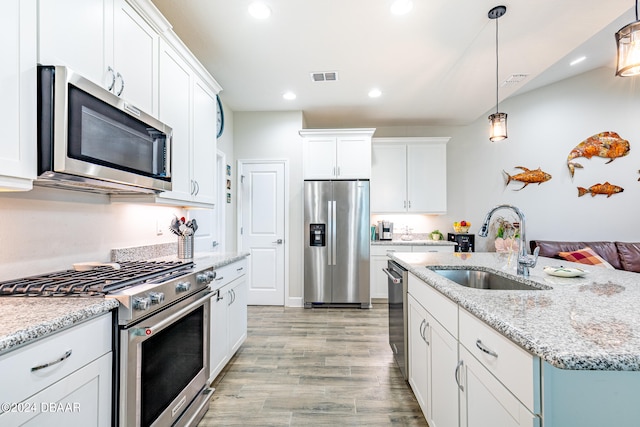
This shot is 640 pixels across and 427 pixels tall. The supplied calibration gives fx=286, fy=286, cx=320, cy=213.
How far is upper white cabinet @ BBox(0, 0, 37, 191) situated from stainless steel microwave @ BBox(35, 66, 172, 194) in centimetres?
4

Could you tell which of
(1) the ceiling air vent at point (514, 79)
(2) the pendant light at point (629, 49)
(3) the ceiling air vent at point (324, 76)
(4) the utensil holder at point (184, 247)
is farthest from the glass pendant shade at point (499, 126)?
(4) the utensil holder at point (184, 247)

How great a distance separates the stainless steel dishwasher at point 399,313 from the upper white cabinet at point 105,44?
6.91ft

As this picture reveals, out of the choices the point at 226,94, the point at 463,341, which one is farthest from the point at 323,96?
the point at 463,341

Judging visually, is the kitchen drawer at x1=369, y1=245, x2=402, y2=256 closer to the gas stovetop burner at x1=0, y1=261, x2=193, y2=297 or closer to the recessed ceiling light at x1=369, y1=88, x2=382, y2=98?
the recessed ceiling light at x1=369, y1=88, x2=382, y2=98

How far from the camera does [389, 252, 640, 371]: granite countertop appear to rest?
26.3 inches

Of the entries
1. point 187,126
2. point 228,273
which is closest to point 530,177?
point 228,273

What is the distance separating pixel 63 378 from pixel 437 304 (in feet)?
5.07

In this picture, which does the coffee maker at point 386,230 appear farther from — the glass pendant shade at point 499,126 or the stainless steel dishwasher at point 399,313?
the glass pendant shade at point 499,126

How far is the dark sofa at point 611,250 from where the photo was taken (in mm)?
3965

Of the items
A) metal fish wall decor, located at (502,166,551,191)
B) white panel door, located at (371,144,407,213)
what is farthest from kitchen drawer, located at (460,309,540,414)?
metal fish wall decor, located at (502,166,551,191)

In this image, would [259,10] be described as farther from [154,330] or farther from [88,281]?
[154,330]

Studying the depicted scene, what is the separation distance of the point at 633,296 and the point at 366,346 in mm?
2128

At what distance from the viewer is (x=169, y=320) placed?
1422 mm

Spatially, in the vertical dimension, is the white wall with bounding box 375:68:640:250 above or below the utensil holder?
above
